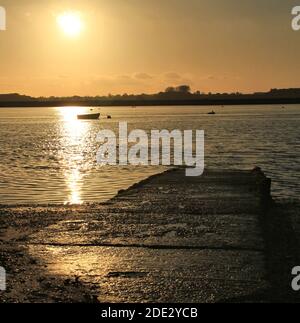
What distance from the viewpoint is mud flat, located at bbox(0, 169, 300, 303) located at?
332 inches

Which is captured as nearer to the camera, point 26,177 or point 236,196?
point 236,196

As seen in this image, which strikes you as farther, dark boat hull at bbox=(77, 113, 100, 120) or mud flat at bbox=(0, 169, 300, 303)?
dark boat hull at bbox=(77, 113, 100, 120)

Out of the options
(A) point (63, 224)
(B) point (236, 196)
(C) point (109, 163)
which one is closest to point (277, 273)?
(A) point (63, 224)

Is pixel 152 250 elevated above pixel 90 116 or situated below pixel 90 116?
below

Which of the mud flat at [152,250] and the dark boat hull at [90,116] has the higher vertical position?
the dark boat hull at [90,116]

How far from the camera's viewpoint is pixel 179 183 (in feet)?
70.3

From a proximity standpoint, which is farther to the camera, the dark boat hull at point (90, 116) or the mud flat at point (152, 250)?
the dark boat hull at point (90, 116)

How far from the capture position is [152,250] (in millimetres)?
10852

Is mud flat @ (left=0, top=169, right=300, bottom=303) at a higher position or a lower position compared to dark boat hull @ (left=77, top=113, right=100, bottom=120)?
lower

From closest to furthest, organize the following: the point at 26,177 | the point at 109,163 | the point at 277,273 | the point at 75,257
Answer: the point at 277,273 → the point at 75,257 → the point at 26,177 → the point at 109,163

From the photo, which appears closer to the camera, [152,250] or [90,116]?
[152,250]

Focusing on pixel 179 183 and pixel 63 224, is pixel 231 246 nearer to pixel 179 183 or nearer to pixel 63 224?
pixel 63 224

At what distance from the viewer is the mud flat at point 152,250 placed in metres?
8.45
